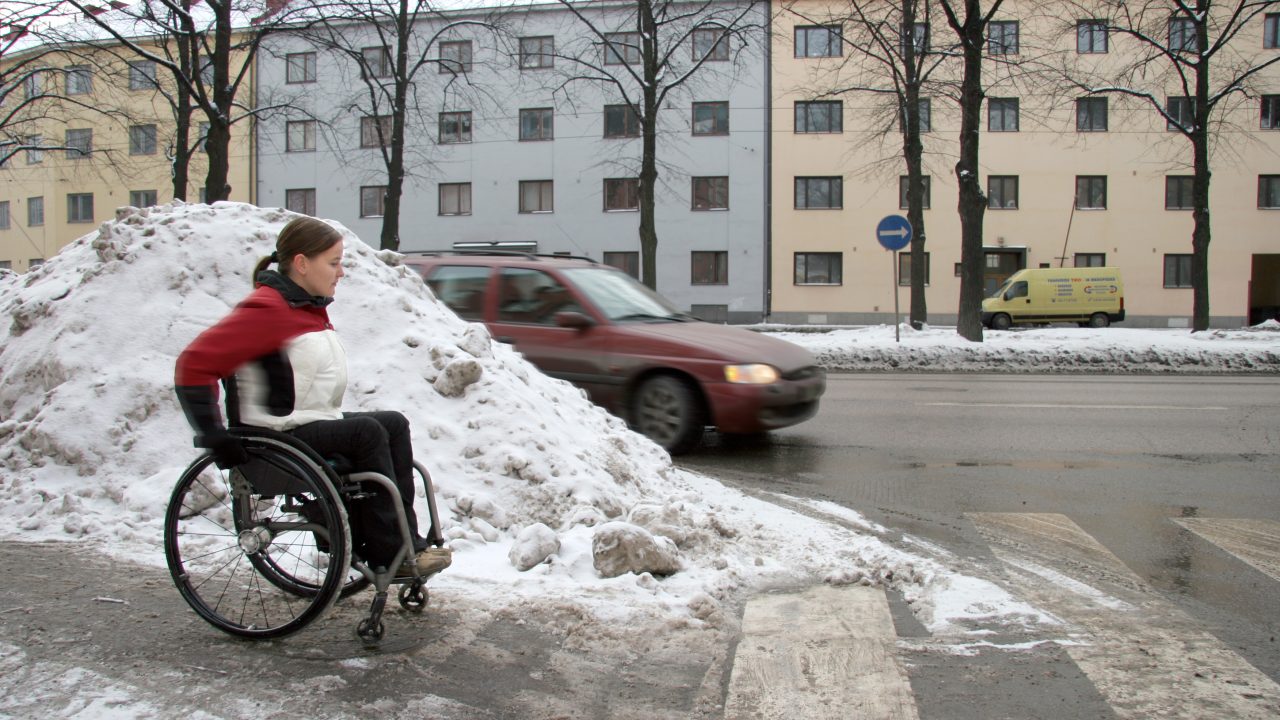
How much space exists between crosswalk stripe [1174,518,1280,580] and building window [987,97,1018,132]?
36558mm

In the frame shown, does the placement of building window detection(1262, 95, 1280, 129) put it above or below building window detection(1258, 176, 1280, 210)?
above

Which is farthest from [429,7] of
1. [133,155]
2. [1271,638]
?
[133,155]

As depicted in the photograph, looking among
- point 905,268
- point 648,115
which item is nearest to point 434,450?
point 648,115

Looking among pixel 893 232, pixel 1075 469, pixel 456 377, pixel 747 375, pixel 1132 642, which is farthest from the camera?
pixel 893 232

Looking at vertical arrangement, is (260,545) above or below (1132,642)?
above

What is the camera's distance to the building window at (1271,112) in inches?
1548

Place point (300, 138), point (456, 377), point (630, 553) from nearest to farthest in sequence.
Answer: point (630, 553)
point (456, 377)
point (300, 138)

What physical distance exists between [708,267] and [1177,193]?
18.5 metres

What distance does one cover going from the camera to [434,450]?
504 centimetres

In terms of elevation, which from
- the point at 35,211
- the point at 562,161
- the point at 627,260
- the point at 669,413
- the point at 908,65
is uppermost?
the point at 908,65

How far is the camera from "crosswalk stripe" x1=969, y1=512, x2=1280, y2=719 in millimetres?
3207

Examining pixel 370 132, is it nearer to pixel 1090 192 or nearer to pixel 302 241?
pixel 1090 192

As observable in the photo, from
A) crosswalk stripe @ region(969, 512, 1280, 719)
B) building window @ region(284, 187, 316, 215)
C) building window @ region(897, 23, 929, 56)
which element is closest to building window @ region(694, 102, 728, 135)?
building window @ region(897, 23, 929, 56)

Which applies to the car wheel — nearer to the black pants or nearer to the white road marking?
the white road marking
